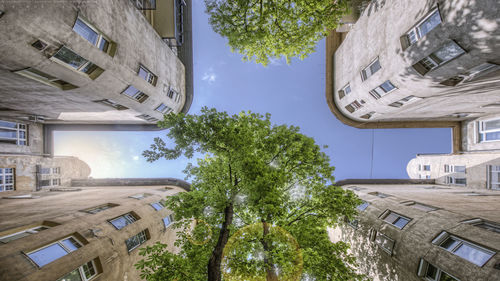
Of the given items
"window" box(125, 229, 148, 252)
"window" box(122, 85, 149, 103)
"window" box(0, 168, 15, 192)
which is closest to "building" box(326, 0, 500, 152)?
"window" box(122, 85, 149, 103)

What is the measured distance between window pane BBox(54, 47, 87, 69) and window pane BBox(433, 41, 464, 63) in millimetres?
16940

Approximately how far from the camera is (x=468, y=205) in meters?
11.2

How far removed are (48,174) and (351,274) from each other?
28.6m

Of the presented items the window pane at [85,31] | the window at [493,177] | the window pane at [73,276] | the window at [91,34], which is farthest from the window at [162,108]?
the window at [493,177]

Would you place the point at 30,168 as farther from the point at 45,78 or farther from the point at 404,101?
the point at 404,101

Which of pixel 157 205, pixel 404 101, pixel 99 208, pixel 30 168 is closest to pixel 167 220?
pixel 157 205

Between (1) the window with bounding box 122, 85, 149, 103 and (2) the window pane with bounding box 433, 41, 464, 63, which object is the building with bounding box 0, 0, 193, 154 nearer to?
(1) the window with bounding box 122, 85, 149, 103

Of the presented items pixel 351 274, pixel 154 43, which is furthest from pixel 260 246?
pixel 154 43

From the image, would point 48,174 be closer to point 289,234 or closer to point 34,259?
point 34,259

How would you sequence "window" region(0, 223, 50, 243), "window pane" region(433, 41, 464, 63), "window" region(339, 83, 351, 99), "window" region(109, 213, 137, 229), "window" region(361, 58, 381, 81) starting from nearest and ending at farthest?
"window" region(0, 223, 50, 243)
"window pane" region(433, 41, 464, 63)
"window" region(109, 213, 137, 229)
"window" region(361, 58, 381, 81)
"window" region(339, 83, 351, 99)

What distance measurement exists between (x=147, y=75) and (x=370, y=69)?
17.0 meters

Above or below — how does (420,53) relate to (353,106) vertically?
above

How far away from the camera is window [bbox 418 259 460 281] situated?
26.8ft

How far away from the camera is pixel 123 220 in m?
12.2
